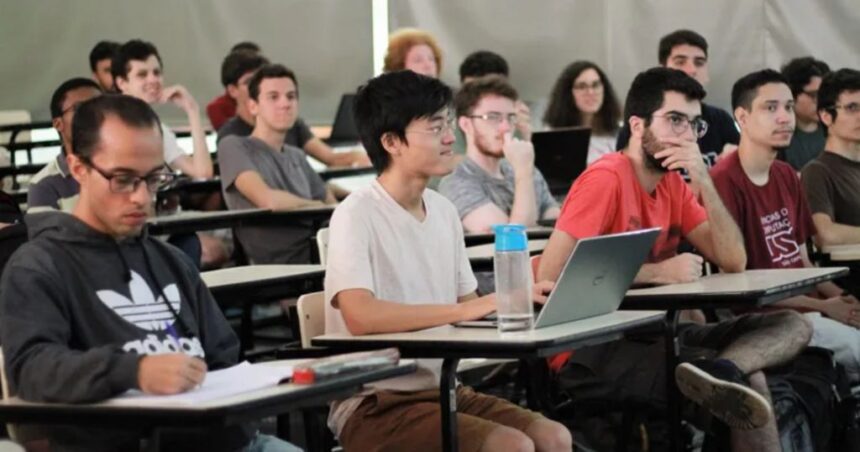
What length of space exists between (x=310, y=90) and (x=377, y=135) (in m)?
5.59

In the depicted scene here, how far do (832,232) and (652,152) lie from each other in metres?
1.43

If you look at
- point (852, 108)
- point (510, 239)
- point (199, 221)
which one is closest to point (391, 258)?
point (510, 239)

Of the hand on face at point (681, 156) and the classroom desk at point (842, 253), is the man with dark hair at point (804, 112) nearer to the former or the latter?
the classroom desk at point (842, 253)

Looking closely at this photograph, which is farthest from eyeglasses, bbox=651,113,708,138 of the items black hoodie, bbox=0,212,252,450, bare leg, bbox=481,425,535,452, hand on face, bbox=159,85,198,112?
hand on face, bbox=159,85,198,112

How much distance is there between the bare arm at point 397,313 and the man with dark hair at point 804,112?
13.8 ft

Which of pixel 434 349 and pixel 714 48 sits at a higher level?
pixel 714 48

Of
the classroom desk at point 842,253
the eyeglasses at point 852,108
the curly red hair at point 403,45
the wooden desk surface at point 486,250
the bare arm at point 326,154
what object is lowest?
the classroom desk at point 842,253

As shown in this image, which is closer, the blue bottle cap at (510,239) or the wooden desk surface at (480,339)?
the wooden desk surface at (480,339)

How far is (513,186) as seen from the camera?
632cm

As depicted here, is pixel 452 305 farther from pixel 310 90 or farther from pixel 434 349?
pixel 310 90

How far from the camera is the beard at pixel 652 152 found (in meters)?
4.62

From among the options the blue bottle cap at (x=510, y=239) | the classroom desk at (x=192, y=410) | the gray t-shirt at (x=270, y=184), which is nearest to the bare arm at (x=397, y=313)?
the blue bottle cap at (x=510, y=239)

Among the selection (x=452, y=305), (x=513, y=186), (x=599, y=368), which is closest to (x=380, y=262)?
(x=452, y=305)

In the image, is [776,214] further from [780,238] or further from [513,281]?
[513,281]
